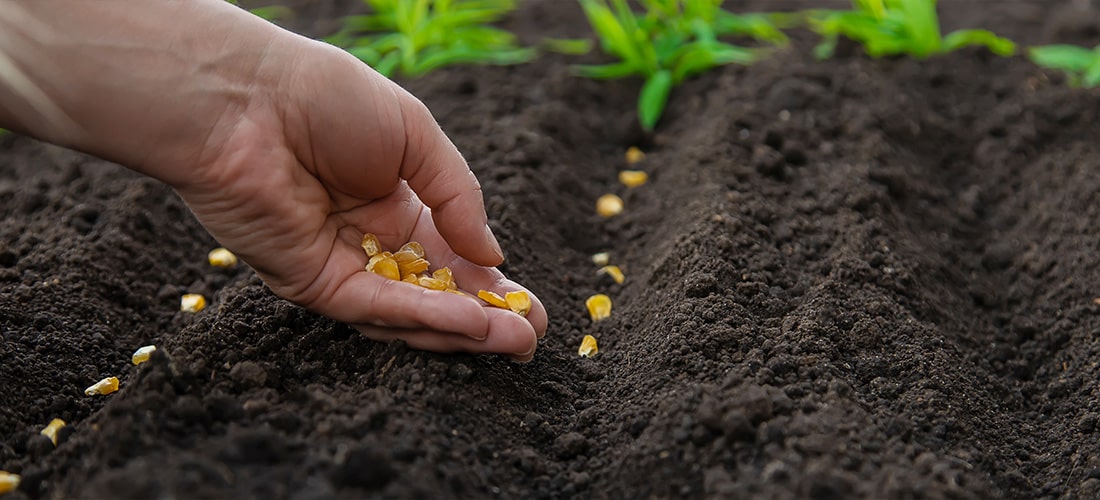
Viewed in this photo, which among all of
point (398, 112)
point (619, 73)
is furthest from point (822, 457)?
point (619, 73)

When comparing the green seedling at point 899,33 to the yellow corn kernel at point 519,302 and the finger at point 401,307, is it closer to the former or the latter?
the yellow corn kernel at point 519,302

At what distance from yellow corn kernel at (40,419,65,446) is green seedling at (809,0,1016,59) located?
268cm

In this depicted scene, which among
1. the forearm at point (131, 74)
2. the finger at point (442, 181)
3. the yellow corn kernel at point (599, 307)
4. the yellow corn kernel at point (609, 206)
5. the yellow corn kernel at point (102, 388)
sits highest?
the forearm at point (131, 74)

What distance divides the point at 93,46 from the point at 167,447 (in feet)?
2.39

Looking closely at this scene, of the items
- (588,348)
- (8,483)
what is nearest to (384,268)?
(588,348)

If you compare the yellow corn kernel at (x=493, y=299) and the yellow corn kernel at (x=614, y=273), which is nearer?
the yellow corn kernel at (x=493, y=299)

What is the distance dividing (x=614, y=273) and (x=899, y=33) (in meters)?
1.60

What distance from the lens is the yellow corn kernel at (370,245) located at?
81.3 inches

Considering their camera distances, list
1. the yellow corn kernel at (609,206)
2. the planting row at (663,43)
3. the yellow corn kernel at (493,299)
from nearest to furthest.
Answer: the yellow corn kernel at (493,299) → the yellow corn kernel at (609,206) → the planting row at (663,43)

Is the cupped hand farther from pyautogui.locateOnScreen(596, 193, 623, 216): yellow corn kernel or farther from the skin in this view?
pyautogui.locateOnScreen(596, 193, 623, 216): yellow corn kernel

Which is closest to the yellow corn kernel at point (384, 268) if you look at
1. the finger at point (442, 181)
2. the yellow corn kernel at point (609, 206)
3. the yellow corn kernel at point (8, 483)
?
the finger at point (442, 181)

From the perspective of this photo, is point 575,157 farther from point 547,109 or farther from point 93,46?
point 93,46

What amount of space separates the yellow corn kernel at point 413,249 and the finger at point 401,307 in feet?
0.45

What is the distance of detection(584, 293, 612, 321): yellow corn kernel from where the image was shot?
2430 millimetres
